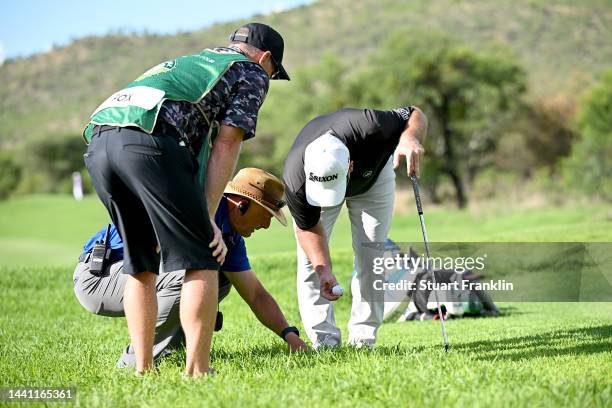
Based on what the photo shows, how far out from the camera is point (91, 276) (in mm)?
5648

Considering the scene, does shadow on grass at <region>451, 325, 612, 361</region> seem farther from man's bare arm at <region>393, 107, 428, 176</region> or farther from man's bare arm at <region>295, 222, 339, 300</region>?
man's bare arm at <region>393, 107, 428, 176</region>

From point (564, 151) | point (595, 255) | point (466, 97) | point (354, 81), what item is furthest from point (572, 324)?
point (564, 151)

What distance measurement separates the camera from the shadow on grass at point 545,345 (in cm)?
549

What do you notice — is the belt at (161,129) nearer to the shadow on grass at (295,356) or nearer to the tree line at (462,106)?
the shadow on grass at (295,356)

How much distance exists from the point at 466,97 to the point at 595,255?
41.8 meters

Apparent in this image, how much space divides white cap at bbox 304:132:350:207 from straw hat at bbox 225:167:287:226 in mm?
226

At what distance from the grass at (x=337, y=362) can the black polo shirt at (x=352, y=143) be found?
1009mm

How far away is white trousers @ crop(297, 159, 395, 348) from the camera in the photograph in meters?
6.12

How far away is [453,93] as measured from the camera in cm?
4934

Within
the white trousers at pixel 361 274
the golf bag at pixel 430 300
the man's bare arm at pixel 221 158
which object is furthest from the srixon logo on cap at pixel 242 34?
the golf bag at pixel 430 300

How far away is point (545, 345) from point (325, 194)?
2141 mm

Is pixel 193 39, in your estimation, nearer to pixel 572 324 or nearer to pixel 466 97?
pixel 466 97

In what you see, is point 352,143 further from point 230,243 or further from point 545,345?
point 545,345

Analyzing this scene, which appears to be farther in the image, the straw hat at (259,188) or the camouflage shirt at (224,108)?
the straw hat at (259,188)
